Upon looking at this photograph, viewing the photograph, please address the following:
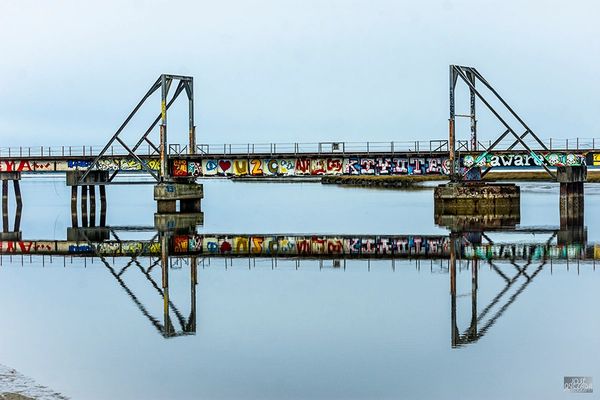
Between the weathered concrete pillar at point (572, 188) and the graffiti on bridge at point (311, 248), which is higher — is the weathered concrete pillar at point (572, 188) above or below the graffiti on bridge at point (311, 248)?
above

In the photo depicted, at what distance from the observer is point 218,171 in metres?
74.4

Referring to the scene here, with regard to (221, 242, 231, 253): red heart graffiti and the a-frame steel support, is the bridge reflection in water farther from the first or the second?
the a-frame steel support

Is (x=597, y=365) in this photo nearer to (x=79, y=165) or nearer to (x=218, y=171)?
(x=218, y=171)

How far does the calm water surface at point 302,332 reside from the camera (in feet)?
56.9

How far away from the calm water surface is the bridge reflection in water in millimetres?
320

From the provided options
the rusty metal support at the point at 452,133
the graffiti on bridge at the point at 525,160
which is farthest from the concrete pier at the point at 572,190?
the rusty metal support at the point at 452,133

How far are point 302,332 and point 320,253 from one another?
19.3 m

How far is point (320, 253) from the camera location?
137ft

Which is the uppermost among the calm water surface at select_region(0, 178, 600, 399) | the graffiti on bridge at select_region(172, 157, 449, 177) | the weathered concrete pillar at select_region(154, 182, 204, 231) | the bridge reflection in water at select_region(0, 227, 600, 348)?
the graffiti on bridge at select_region(172, 157, 449, 177)

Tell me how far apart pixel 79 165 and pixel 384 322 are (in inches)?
2316

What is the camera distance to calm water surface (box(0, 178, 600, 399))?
17.3 metres

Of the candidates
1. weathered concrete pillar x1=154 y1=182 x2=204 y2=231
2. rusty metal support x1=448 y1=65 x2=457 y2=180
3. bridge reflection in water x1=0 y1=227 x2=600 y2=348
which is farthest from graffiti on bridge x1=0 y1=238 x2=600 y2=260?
rusty metal support x1=448 y1=65 x2=457 y2=180

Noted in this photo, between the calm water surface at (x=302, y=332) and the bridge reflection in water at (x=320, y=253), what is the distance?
32 centimetres

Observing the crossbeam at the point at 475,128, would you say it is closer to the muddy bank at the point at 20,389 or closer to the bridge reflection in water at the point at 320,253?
the bridge reflection in water at the point at 320,253
